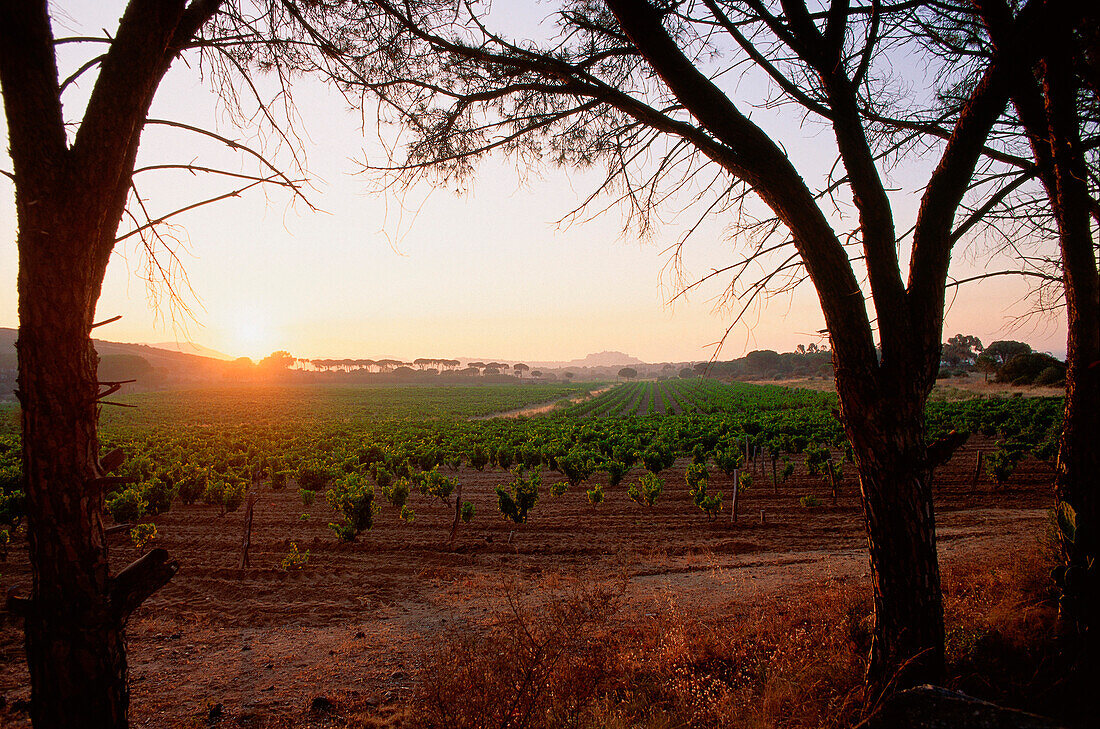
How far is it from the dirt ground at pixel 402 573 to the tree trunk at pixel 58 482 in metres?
2.51

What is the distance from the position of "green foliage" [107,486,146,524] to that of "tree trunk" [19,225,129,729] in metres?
11.3

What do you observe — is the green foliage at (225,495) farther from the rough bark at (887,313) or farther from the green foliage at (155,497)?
the rough bark at (887,313)

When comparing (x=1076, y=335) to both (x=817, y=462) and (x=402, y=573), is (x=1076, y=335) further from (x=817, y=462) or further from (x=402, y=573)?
(x=817, y=462)

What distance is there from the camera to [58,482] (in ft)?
6.54

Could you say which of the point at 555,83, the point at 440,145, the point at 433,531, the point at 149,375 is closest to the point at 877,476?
the point at 555,83

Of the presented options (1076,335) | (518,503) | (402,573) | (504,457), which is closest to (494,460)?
(504,457)

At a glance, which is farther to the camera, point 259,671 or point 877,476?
point 259,671

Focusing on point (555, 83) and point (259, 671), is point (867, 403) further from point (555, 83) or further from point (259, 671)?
point (259, 671)

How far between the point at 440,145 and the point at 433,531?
964 centimetres

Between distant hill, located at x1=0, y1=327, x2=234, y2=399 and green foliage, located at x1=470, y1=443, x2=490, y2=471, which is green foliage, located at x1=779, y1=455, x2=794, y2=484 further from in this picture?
distant hill, located at x1=0, y1=327, x2=234, y2=399

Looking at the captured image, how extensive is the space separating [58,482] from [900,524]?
151 inches

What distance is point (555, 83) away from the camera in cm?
314

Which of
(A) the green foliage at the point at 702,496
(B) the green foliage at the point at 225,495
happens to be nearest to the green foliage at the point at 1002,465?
(A) the green foliage at the point at 702,496

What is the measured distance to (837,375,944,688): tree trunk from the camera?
2.57 metres
